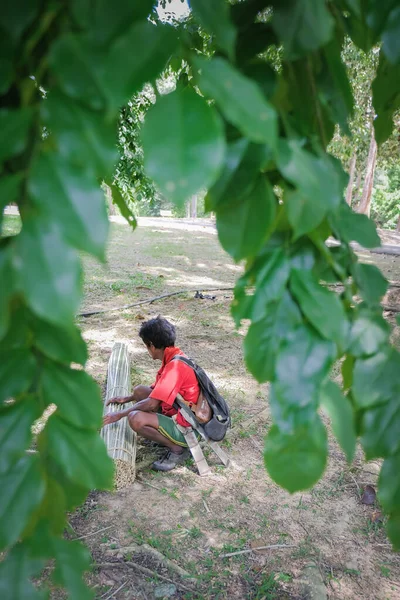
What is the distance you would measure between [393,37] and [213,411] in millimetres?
2637

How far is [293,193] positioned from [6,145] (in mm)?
330

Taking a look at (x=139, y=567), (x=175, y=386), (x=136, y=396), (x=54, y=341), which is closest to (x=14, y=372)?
(x=54, y=341)

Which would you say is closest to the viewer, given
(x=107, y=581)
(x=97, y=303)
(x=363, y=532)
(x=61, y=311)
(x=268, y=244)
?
(x=61, y=311)

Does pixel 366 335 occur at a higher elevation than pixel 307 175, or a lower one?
lower

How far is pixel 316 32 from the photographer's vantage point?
0.54 metres

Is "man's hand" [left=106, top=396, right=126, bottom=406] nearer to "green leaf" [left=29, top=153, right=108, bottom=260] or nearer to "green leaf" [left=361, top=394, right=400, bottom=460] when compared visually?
"green leaf" [left=361, top=394, right=400, bottom=460]

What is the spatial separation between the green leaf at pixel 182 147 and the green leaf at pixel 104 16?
3.5 inches

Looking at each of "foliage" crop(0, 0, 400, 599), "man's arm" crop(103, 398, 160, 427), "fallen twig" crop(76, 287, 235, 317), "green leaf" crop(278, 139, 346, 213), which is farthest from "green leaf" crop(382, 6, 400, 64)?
"fallen twig" crop(76, 287, 235, 317)

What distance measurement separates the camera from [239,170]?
22.7 inches

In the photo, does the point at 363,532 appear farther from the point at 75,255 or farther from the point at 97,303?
the point at 97,303

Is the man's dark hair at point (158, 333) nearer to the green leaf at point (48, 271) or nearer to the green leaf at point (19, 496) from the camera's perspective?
the green leaf at point (19, 496)

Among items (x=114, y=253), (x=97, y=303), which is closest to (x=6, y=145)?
(x=97, y=303)

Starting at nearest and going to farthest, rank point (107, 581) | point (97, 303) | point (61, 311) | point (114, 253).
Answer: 1. point (61, 311)
2. point (107, 581)
3. point (97, 303)
4. point (114, 253)

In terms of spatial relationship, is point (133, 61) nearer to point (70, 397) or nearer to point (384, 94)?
point (70, 397)
